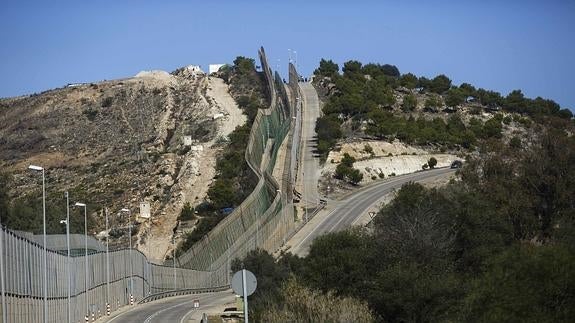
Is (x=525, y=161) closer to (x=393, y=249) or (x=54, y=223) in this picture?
(x=393, y=249)

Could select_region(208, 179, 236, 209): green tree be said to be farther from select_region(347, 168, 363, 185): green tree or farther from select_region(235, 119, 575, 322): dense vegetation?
select_region(235, 119, 575, 322): dense vegetation

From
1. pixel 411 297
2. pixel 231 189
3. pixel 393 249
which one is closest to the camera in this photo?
pixel 411 297

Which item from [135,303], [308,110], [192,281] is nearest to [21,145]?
[308,110]

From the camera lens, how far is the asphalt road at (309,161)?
137m

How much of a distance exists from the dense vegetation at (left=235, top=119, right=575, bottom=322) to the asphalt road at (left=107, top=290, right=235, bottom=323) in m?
4.00

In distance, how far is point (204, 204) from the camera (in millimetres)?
Result: 137500

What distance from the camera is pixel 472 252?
67.2 meters

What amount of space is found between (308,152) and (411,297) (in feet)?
364

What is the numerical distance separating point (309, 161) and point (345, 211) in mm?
30483

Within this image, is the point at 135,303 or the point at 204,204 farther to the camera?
the point at 204,204

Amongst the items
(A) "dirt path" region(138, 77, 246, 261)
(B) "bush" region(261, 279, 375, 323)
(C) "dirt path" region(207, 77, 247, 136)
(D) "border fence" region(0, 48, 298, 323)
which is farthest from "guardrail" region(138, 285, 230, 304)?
(C) "dirt path" region(207, 77, 247, 136)

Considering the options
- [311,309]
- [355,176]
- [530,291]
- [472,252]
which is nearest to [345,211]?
[355,176]

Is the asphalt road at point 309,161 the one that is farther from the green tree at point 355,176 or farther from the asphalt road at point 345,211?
the green tree at point 355,176

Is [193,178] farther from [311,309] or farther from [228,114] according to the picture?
[311,309]
